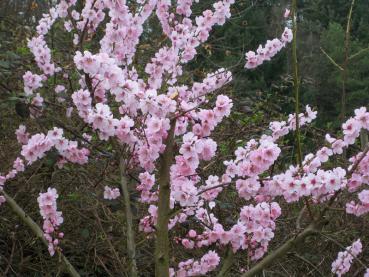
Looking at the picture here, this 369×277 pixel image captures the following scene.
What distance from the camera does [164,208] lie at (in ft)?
8.90

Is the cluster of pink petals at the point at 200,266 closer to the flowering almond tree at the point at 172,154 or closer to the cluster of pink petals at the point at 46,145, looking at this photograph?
the flowering almond tree at the point at 172,154

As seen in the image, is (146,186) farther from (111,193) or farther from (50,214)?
(50,214)

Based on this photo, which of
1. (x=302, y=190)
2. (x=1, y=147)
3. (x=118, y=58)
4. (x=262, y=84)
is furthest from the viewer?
(x=262, y=84)

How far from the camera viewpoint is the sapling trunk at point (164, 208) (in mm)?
2676

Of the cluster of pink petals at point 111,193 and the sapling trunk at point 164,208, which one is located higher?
the cluster of pink petals at point 111,193

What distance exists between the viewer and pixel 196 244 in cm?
355

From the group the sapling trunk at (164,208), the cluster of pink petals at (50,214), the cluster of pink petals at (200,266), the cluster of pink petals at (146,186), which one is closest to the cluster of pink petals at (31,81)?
the cluster of pink petals at (50,214)

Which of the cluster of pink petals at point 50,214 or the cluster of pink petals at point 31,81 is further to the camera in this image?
the cluster of pink petals at point 31,81

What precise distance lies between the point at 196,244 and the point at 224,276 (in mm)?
626

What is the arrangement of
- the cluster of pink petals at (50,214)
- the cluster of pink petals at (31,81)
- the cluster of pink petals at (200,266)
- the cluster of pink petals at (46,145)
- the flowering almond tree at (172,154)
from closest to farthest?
1. the flowering almond tree at (172,154)
2. the cluster of pink petals at (46,145)
3. the cluster of pink petals at (50,214)
4. the cluster of pink petals at (31,81)
5. the cluster of pink petals at (200,266)

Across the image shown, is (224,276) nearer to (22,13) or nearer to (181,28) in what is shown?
(181,28)

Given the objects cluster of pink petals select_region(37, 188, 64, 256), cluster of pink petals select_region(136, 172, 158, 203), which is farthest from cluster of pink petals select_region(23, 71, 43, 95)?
cluster of pink petals select_region(136, 172, 158, 203)

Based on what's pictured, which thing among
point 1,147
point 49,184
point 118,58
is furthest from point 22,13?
point 118,58

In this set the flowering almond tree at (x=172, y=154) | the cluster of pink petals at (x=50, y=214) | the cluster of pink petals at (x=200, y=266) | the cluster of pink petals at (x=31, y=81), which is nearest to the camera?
the flowering almond tree at (x=172, y=154)
